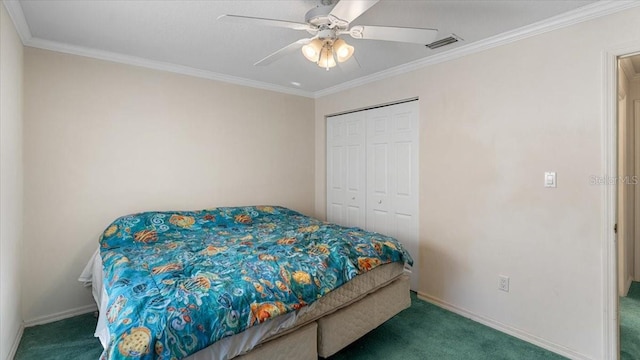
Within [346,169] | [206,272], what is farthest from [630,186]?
[206,272]

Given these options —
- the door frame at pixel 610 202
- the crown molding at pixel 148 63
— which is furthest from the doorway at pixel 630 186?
the crown molding at pixel 148 63

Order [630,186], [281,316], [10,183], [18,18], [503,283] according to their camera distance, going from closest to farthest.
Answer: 1. [281,316]
2. [10,183]
3. [18,18]
4. [503,283]
5. [630,186]

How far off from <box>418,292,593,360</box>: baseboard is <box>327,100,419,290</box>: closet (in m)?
0.39

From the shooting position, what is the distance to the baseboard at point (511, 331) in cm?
213

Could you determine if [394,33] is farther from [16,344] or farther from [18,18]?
[16,344]

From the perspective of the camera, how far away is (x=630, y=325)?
8.13ft

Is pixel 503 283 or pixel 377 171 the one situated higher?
pixel 377 171

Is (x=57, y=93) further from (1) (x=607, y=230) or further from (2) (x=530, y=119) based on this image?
(1) (x=607, y=230)

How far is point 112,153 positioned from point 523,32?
3.60 m

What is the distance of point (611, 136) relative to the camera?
196 cm

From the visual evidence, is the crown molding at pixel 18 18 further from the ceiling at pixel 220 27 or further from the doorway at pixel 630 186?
the doorway at pixel 630 186

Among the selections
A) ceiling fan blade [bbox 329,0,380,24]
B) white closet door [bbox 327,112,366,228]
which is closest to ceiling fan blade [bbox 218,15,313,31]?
ceiling fan blade [bbox 329,0,380,24]

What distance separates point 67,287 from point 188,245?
4.24 feet

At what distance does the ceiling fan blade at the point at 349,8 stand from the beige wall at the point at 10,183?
6.45 ft
